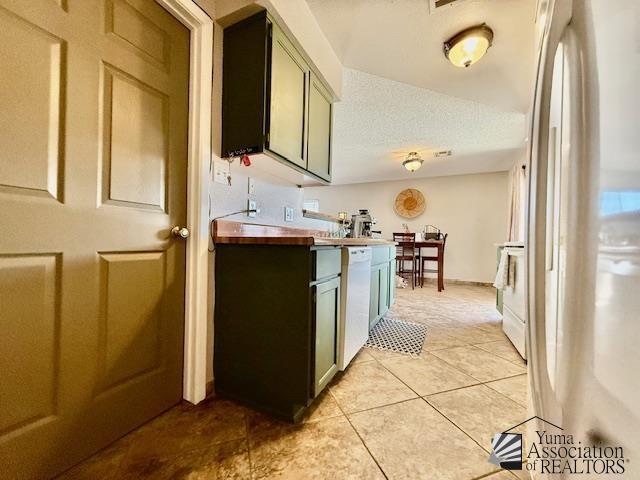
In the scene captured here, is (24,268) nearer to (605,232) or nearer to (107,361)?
(107,361)

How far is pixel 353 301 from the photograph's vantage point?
5.03 ft

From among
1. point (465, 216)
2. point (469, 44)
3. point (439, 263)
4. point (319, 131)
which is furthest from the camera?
point (465, 216)

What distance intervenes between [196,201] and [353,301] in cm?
101

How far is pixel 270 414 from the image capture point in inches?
46.8

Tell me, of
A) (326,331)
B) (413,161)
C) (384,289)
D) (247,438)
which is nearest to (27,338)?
(247,438)

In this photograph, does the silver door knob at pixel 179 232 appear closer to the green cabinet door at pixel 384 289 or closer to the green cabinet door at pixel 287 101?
the green cabinet door at pixel 287 101

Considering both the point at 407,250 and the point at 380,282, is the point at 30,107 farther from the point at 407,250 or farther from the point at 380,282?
the point at 407,250

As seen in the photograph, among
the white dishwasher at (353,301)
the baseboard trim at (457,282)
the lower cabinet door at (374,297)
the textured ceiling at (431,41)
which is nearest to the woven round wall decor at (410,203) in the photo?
the baseboard trim at (457,282)

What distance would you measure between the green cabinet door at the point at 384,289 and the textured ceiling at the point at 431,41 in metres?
1.53

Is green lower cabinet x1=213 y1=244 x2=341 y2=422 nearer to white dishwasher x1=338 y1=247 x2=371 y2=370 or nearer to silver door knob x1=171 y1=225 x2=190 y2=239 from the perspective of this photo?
white dishwasher x1=338 y1=247 x2=371 y2=370

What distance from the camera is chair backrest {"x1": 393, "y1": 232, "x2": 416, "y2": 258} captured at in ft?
14.9

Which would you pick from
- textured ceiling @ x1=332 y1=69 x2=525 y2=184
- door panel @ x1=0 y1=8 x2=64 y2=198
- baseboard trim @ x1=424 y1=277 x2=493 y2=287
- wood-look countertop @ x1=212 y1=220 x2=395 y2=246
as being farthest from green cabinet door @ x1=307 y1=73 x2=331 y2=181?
baseboard trim @ x1=424 y1=277 x2=493 y2=287

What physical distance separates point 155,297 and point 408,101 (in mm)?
2608

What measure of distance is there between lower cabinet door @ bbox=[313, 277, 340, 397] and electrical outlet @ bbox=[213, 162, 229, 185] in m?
0.77
